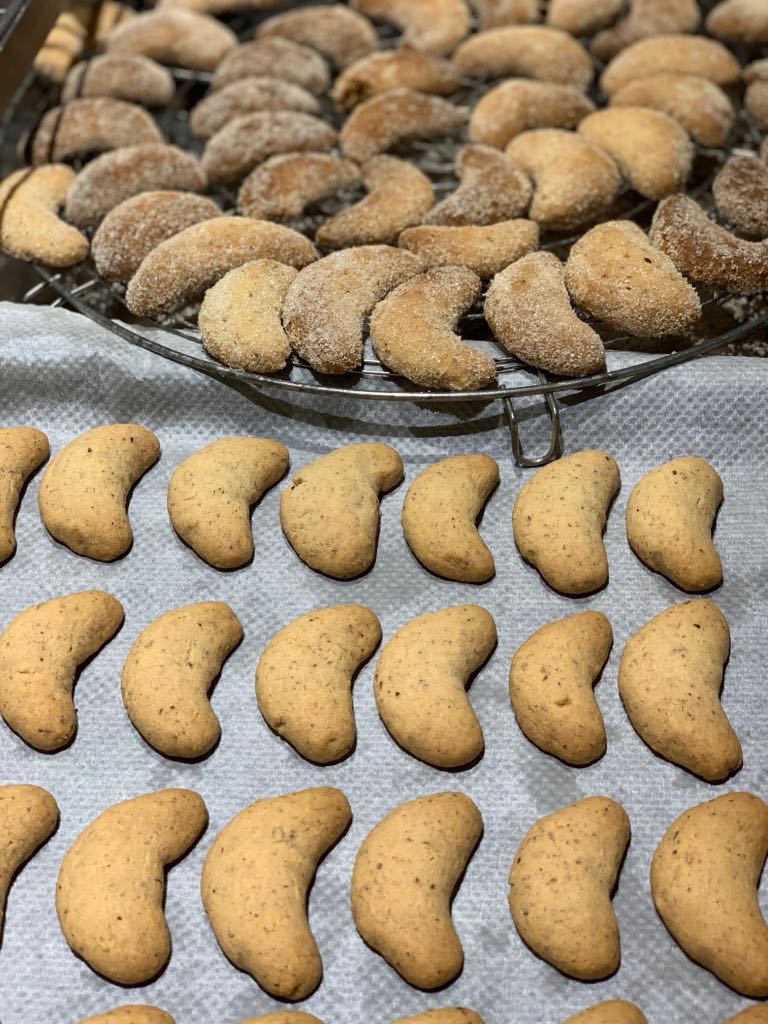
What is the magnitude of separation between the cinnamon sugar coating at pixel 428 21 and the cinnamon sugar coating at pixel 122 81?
0.43 metres

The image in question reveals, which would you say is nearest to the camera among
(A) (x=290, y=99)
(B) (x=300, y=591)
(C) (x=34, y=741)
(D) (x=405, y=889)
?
(D) (x=405, y=889)

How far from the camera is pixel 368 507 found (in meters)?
1.15

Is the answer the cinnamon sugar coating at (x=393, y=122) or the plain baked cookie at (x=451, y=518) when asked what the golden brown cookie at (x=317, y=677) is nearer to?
the plain baked cookie at (x=451, y=518)

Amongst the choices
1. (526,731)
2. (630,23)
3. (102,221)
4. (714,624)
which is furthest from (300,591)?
(630,23)

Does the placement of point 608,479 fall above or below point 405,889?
above

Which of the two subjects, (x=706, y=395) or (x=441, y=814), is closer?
(x=441, y=814)

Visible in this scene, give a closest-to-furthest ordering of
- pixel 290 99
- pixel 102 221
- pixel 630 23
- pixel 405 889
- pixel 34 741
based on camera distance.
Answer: pixel 405 889 < pixel 34 741 < pixel 102 221 < pixel 290 99 < pixel 630 23

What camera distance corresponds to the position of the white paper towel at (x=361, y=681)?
890 millimetres

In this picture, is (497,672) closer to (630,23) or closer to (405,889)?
(405,889)

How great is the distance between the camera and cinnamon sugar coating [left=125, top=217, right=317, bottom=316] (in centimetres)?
126

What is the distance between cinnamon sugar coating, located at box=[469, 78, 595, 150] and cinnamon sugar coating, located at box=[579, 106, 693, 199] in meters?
0.07

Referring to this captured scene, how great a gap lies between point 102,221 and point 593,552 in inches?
33.4

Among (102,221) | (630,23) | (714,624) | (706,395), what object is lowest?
(714,624)

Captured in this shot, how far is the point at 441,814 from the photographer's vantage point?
937mm
